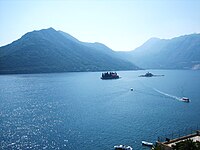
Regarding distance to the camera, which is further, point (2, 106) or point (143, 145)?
point (2, 106)

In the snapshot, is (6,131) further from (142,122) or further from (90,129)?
(142,122)

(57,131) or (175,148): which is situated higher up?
(175,148)

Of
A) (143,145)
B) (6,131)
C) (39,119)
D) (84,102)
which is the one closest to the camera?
(143,145)

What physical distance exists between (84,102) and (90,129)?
218 feet

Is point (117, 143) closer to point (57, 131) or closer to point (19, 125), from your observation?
point (57, 131)

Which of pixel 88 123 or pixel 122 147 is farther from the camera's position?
pixel 88 123

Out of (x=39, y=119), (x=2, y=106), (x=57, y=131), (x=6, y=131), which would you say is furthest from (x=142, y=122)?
(x=2, y=106)

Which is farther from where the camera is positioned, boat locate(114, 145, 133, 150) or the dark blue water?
the dark blue water

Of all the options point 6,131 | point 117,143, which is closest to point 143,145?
point 117,143

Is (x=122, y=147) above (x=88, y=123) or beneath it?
beneath

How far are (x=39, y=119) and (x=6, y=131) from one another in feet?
72.5

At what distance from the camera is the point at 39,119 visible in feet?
391

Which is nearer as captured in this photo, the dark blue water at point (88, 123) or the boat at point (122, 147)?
the boat at point (122, 147)

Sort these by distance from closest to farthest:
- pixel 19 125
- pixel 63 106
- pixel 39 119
→ pixel 19 125 < pixel 39 119 < pixel 63 106
